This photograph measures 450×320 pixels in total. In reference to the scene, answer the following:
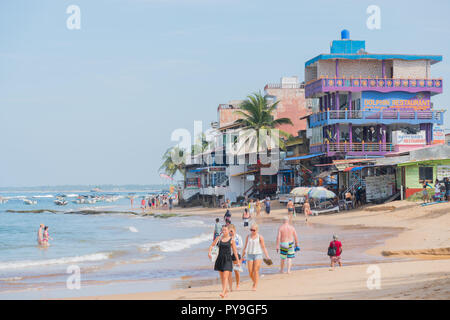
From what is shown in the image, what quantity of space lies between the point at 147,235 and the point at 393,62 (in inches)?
1049

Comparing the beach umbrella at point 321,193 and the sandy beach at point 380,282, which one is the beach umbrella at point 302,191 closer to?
the beach umbrella at point 321,193

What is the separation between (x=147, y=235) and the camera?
122 feet

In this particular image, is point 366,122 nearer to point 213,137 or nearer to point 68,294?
point 213,137

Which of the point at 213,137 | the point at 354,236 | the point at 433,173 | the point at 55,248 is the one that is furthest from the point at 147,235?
the point at 213,137

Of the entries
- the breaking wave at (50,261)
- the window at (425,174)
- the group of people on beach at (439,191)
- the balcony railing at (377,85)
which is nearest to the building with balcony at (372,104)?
the balcony railing at (377,85)

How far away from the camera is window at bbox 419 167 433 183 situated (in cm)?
3594

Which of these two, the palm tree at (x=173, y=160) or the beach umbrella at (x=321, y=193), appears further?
the palm tree at (x=173, y=160)

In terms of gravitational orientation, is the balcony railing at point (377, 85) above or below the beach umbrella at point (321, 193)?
above

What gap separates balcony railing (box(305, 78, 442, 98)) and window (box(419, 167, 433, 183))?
49.2 ft

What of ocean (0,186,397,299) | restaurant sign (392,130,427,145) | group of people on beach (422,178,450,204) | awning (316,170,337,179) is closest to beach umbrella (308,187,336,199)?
ocean (0,186,397,299)

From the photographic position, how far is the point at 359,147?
49000mm

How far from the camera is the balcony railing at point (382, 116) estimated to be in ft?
160

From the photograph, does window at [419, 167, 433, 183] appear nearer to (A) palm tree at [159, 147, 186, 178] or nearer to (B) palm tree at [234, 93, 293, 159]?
(B) palm tree at [234, 93, 293, 159]

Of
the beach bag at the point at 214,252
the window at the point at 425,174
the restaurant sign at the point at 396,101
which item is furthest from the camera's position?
the restaurant sign at the point at 396,101
